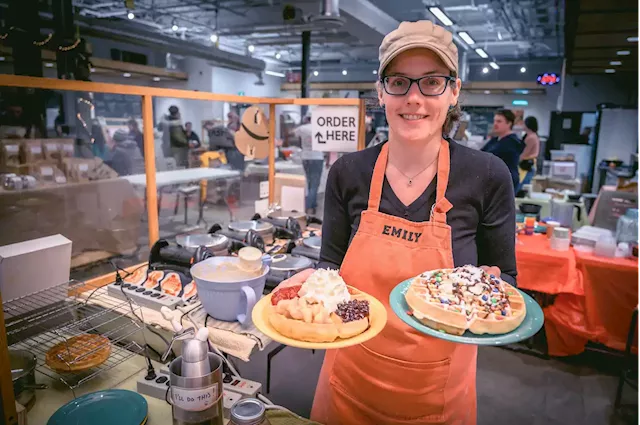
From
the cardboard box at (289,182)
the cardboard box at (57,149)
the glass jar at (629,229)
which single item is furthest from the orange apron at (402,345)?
the cardboard box at (57,149)

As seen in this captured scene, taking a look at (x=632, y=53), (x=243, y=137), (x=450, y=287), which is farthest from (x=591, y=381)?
(x=632, y=53)

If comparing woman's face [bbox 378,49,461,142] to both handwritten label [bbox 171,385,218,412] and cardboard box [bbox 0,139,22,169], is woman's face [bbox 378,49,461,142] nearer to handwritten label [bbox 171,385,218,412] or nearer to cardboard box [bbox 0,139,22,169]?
handwritten label [bbox 171,385,218,412]

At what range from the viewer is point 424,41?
1.17 meters

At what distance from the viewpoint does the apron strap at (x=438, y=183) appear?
1292mm

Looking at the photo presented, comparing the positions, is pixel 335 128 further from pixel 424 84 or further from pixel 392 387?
pixel 392 387

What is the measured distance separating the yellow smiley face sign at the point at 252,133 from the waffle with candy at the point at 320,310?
2.20m

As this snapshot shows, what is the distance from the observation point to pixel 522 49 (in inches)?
561

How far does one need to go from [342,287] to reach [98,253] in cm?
340

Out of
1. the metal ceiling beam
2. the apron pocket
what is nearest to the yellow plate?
the apron pocket

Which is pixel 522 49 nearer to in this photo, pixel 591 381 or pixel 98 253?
pixel 591 381

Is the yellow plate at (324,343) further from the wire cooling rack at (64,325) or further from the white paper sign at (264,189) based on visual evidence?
the white paper sign at (264,189)

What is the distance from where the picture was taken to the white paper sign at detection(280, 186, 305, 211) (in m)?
3.32

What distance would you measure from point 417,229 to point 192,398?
764 mm

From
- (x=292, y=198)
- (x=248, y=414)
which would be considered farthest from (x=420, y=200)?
(x=292, y=198)
